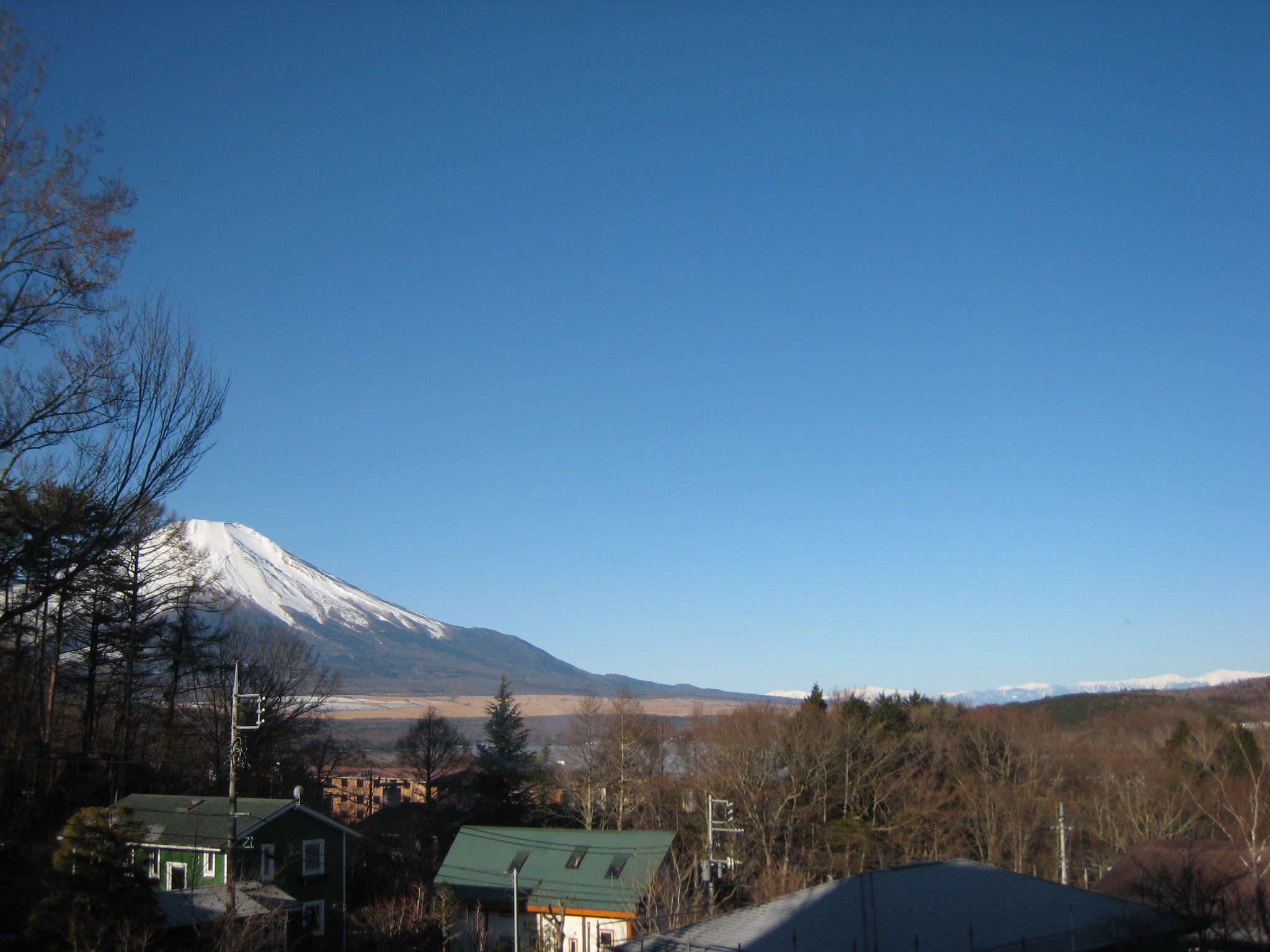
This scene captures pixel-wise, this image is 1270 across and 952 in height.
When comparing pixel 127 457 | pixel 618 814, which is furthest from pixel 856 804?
pixel 127 457

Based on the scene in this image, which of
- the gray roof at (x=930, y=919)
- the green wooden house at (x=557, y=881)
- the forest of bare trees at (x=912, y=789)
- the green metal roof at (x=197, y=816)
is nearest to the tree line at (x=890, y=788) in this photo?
the forest of bare trees at (x=912, y=789)

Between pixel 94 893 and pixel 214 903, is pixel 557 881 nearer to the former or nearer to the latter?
pixel 214 903

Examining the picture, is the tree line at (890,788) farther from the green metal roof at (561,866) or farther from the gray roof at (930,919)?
the gray roof at (930,919)

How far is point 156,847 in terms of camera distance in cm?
2839

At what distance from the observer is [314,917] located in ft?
95.5

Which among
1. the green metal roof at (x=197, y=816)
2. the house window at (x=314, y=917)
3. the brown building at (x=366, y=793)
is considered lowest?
the brown building at (x=366, y=793)

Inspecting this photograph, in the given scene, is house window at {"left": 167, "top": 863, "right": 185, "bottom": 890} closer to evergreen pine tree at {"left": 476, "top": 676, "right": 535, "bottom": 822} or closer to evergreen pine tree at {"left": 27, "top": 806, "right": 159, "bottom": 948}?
evergreen pine tree at {"left": 27, "top": 806, "right": 159, "bottom": 948}

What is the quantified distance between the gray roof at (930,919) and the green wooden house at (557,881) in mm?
7589

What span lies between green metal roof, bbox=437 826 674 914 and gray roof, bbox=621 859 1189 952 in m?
8.73

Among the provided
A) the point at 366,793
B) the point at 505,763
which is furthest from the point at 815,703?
the point at 366,793

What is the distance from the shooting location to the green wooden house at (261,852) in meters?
27.6

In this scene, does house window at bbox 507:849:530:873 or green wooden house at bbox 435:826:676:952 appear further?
house window at bbox 507:849:530:873

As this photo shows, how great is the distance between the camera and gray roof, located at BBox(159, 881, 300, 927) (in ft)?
73.1

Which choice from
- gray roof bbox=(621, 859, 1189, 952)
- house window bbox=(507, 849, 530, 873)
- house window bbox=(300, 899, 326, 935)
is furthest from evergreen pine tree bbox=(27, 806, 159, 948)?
house window bbox=(507, 849, 530, 873)
